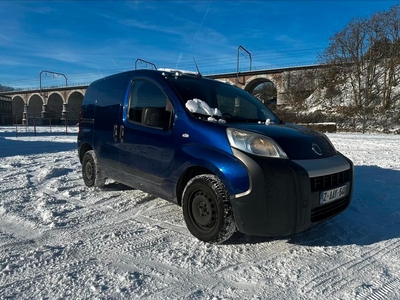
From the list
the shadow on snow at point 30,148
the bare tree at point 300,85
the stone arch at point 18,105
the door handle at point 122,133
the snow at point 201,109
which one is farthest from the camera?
the stone arch at point 18,105

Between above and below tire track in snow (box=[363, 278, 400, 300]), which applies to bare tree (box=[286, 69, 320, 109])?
above

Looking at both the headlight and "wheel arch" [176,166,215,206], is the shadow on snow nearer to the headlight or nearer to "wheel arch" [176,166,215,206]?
"wheel arch" [176,166,215,206]

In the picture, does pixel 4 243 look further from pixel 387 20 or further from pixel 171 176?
pixel 387 20

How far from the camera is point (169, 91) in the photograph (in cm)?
313

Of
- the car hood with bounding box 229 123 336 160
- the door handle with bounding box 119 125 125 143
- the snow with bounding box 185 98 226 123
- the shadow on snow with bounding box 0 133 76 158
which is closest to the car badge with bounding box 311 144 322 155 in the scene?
the car hood with bounding box 229 123 336 160

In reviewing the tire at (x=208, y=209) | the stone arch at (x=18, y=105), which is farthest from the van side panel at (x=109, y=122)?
the stone arch at (x=18, y=105)

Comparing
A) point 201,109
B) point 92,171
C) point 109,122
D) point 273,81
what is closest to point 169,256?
point 201,109

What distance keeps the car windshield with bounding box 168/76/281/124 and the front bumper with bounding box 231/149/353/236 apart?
77cm

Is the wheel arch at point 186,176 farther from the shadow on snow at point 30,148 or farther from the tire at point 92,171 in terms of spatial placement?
the shadow on snow at point 30,148

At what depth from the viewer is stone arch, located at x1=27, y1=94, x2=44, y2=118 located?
81.2 m

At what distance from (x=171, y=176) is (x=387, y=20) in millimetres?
37946

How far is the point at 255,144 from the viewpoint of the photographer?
8.05ft

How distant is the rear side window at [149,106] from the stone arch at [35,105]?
8946cm

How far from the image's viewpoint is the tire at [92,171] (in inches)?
173
